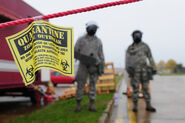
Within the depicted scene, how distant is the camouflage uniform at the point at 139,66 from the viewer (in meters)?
5.01

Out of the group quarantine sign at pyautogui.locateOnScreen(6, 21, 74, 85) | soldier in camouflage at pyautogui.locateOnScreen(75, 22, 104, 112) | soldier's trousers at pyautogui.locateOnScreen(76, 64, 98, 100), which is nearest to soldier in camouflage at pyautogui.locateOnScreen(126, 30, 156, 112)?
soldier in camouflage at pyautogui.locateOnScreen(75, 22, 104, 112)

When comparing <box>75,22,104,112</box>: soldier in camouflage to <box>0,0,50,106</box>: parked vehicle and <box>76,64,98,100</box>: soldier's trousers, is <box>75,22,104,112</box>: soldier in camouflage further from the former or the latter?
<box>0,0,50,106</box>: parked vehicle

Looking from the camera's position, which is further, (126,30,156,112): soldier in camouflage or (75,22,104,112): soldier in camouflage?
(126,30,156,112): soldier in camouflage

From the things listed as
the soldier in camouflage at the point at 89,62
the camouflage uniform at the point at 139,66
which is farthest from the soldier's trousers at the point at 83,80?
the camouflage uniform at the point at 139,66

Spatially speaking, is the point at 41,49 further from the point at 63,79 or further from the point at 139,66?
the point at 63,79

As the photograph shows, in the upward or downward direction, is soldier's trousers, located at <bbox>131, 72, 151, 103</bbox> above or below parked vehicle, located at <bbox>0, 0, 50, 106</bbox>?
below

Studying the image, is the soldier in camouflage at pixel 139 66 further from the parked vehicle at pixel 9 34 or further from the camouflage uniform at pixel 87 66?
the parked vehicle at pixel 9 34

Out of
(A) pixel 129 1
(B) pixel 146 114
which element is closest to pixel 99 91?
(B) pixel 146 114

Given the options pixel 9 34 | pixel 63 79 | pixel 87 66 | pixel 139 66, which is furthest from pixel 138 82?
pixel 63 79

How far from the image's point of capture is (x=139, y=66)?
5016mm

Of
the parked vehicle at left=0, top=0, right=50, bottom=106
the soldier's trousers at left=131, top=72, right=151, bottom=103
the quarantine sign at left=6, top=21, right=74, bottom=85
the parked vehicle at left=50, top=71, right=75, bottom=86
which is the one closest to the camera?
the quarantine sign at left=6, top=21, right=74, bottom=85

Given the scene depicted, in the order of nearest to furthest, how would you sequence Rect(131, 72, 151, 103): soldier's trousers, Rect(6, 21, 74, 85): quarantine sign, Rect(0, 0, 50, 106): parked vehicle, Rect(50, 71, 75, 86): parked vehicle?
Rect(6, 21, 74, 85): quarantine sign < Rect(0, 0, 50, 106): parked vehicle < Rect(131, 72, 151, 103): soldier's trousers < Rect(50, 71, 75, 86): parked vehicle

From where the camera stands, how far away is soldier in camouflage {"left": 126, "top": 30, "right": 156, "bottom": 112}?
5.01 metres

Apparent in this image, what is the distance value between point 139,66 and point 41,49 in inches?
132
